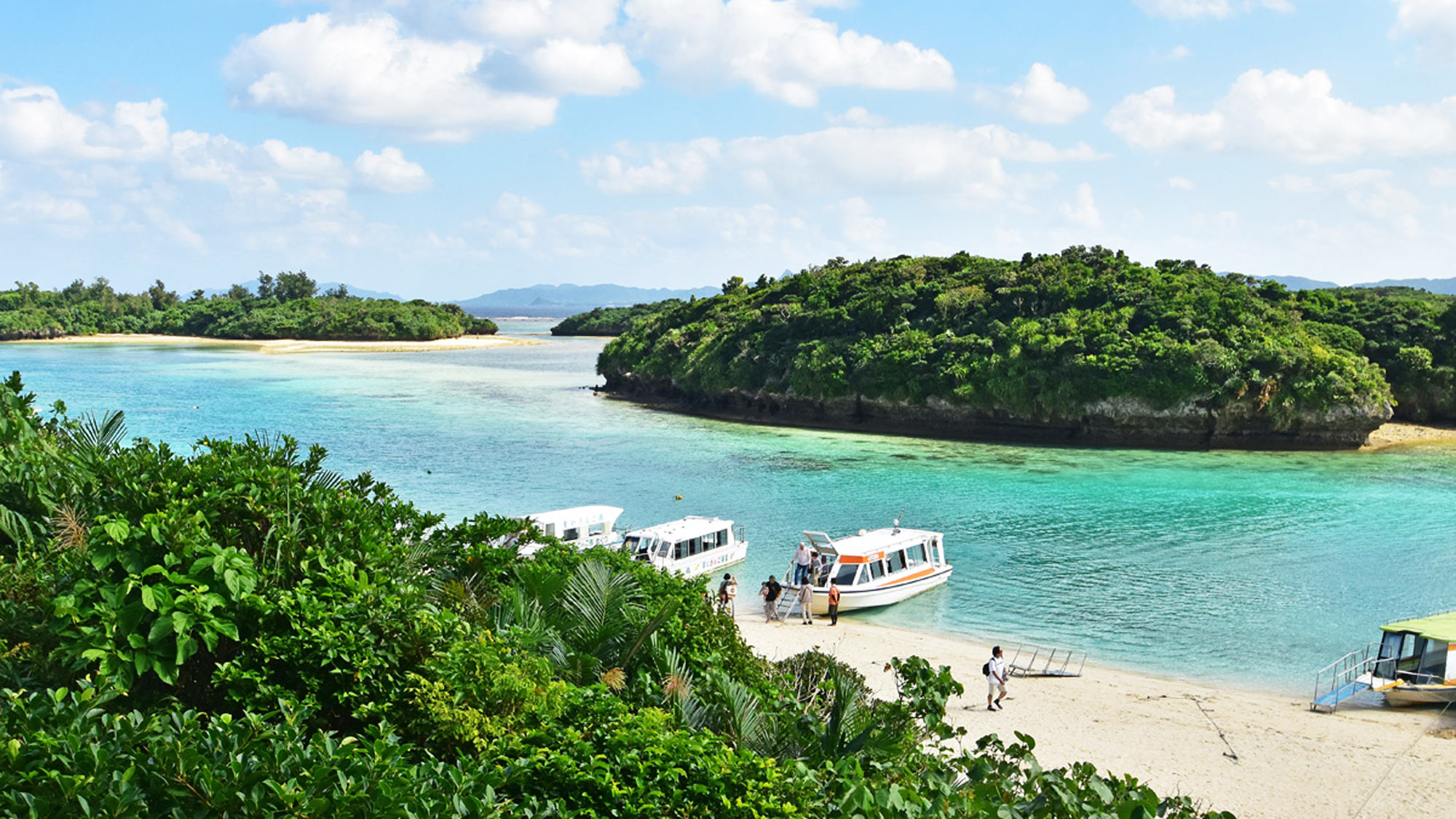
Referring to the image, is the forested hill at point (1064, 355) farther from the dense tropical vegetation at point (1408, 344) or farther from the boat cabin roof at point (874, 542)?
the boat cabin roof at point (874, 542)

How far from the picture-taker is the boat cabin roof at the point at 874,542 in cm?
2517

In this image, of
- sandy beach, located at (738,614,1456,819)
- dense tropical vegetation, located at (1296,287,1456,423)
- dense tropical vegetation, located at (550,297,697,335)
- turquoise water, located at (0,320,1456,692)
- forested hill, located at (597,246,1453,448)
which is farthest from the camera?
dense tropical vegetation, located at (550,297,697,335)

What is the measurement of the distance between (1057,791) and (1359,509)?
35350mm

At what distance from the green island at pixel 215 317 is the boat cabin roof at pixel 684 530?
116 metres

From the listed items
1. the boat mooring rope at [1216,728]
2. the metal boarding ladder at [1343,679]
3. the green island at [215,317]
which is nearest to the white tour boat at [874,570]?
the boat mooring rope at [1216,728]

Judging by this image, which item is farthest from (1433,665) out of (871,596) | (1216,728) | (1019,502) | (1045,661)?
(1019,502)

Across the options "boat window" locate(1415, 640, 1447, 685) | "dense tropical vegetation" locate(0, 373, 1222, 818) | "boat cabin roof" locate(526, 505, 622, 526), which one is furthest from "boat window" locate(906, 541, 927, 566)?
"dense tropical vegetation" locate(0, 373, 1222, 818)

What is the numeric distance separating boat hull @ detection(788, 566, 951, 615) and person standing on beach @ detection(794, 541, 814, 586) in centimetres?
57

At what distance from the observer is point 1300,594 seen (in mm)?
25562

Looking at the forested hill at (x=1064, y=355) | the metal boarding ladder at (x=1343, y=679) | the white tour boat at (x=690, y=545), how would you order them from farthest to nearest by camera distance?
1. the forested hill at (x=1064, y=355)
2. the white tour boat at (x=690, y=545)
3. the metal boarding ladder at (x=1343, y=679)

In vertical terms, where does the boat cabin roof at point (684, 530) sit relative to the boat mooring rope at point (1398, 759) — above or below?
above

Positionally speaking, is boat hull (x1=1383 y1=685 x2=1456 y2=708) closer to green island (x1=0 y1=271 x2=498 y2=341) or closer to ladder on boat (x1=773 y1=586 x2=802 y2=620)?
ladder on boat (x1=773 y1=586 x2=802 y2=620)

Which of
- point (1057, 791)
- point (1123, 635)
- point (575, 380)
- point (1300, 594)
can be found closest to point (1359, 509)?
point (1300, 594)

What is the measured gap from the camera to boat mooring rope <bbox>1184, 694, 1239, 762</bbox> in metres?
16.0
